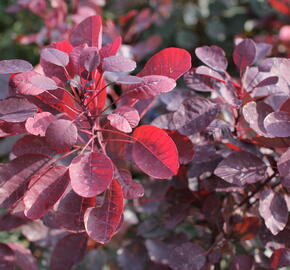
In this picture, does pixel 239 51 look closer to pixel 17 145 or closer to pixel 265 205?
pixel 265 205

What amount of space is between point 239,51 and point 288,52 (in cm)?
91

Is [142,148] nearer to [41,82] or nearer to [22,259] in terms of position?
[41,82]

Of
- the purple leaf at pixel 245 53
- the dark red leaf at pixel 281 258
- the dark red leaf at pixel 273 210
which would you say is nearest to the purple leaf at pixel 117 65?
the purple leaf at pixel 245 53

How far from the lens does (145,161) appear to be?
2.74ft

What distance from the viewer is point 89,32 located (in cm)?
94

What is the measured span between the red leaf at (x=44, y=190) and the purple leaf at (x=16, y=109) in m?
0.12

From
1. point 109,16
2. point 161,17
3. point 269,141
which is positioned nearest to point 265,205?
point 269,141

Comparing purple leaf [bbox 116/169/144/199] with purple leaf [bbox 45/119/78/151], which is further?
purple leaf [bbox 116/169/144/199]

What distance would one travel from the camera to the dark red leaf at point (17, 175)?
0.85m

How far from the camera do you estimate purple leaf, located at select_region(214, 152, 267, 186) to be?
0.90 metres

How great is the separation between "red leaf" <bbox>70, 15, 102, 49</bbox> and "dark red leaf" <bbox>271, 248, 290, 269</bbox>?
2.07ft

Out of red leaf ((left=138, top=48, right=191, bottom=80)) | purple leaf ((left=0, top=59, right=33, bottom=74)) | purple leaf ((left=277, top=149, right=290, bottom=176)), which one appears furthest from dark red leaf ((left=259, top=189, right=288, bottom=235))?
purple leaf ((left=0, top=59, right=33, bottom=74))

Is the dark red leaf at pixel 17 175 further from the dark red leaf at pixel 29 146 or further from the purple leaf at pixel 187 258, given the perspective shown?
the purple leaf at pixel 187 258

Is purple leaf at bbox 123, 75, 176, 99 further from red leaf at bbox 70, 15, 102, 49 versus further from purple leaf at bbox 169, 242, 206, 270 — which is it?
purple leaf at bbox 169, 242, 206, 270
